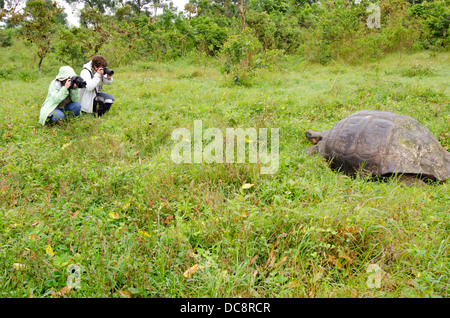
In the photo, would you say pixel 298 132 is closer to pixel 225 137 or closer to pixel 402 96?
pixel 225 137

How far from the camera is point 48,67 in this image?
32.7 ft

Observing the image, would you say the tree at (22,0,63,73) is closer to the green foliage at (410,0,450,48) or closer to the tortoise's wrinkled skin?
the tortoise's wrinkled skin

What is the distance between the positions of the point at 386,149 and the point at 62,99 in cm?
444

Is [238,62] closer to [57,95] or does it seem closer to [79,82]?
[79,82]

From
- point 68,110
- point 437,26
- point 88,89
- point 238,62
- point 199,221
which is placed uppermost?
point 437,26

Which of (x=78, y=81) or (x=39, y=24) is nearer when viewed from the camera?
(x=78, y=81)

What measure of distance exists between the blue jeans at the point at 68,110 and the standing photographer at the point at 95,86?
0.22 m

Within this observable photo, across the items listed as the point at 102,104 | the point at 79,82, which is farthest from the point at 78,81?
the point at 102,104

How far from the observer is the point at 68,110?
15.8 ft

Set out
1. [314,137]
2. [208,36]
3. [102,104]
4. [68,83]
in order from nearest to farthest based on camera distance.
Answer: [314,137] < [68,83] < [102,104] < [208,36]

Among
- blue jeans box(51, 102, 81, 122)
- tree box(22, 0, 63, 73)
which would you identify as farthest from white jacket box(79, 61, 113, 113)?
tree box(22, 0, 63, 73)

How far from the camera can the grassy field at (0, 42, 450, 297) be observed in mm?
1747

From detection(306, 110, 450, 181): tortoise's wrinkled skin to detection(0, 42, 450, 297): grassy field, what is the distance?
183 millimetres
